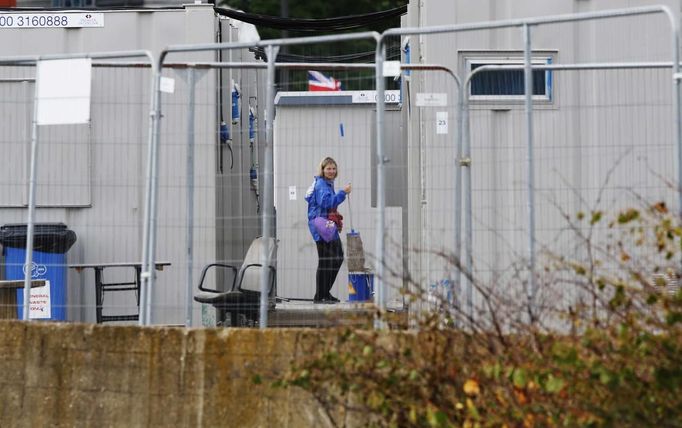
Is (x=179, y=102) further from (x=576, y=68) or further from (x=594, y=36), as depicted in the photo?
(x=594, y=36)

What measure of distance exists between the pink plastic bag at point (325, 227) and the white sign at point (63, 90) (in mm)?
2211

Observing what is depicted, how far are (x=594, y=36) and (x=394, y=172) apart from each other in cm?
213

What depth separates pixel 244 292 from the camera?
8.77 meters

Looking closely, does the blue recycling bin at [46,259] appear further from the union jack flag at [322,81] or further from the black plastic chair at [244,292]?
the union jack flag at [322,81]

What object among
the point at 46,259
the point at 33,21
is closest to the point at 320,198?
the point at 46,259

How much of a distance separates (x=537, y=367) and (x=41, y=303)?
15.5 ft

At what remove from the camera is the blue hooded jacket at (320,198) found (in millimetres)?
9188

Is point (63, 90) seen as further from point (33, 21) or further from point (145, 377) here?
point (33, 21)

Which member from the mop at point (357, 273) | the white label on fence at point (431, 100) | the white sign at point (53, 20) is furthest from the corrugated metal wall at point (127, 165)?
the white label on fence at point (431, 100)

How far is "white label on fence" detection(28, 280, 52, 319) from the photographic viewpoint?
888 centimetres

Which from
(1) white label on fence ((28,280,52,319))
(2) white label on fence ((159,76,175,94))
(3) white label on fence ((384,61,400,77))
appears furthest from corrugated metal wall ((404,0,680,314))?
(1) white label on fence ((28,280,52,319))

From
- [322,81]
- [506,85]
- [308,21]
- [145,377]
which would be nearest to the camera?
[145,377]

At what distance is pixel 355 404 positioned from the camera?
21.3ft

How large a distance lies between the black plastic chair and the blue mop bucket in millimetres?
629
